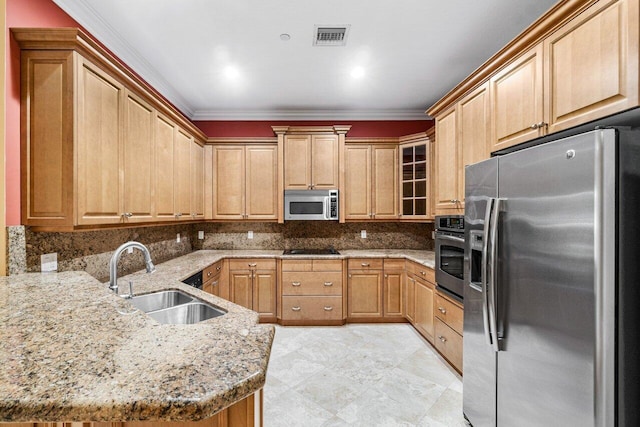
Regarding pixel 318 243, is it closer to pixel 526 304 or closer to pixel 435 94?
pixel 435 94

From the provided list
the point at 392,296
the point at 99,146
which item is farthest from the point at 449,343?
the point at 99,146

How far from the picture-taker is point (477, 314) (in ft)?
5.96

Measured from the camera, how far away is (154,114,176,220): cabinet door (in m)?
2.62

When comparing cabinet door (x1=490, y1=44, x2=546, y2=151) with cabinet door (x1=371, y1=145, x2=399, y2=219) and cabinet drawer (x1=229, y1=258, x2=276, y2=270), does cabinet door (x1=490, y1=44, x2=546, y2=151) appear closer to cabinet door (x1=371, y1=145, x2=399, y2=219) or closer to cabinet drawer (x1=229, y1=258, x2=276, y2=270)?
cabinet door (x1=371, y1=145, x2=399, y2=219)

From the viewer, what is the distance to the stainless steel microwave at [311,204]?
3840 millimetres

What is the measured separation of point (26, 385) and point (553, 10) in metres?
2.61

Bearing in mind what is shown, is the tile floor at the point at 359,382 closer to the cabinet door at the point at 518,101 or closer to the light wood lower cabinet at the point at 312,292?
the light wood lower cabinet at the point at 312,292

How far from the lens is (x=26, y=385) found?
0.60 meters

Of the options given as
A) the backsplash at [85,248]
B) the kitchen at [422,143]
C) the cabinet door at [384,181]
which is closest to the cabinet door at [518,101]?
the kitchen at [422,143]

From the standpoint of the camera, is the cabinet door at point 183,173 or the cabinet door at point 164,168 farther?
the cabinet door at point 183,173

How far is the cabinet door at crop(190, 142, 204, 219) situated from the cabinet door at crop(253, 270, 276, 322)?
1116 millimetres

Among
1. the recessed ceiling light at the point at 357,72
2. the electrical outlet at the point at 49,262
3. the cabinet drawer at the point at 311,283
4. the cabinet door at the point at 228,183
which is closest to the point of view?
the electrical outlet at the point at 49,262

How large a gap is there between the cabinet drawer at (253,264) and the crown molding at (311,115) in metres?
2.08

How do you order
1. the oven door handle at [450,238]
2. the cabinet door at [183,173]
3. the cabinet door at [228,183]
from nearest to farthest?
the oven door handle at [450,238]
the cabinet door at [183,173]
the cabinet door at [228,183]
